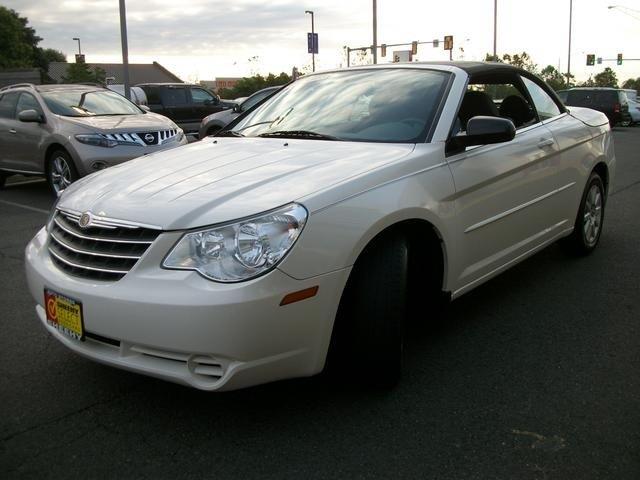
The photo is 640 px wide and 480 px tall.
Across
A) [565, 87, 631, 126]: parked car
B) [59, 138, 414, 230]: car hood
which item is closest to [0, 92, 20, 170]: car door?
[59, 138, 414, 230]: car hood

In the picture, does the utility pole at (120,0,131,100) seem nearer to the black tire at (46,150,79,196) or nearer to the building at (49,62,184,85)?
the black tire at (46,150,79,196)

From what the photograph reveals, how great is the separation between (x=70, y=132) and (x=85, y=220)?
20.4 feet

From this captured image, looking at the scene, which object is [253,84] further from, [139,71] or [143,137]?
[139,71]

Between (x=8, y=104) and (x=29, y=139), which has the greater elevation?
(x=8, y=104)

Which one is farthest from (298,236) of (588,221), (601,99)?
(601,99)

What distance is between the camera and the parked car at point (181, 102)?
16.8 meters

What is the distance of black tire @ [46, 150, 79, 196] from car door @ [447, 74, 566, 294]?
5.95 metres

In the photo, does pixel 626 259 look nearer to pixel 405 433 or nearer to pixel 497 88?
pixel 497 88

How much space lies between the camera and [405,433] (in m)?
2.61

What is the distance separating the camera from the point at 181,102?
55.8 ft

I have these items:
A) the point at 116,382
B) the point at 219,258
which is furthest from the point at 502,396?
the point at 116,382

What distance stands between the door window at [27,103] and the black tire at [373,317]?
784 centimetres

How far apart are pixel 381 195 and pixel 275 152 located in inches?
29.7

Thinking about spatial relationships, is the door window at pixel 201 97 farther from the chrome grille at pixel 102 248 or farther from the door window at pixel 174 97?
the chrome grille at pixel 102 248
